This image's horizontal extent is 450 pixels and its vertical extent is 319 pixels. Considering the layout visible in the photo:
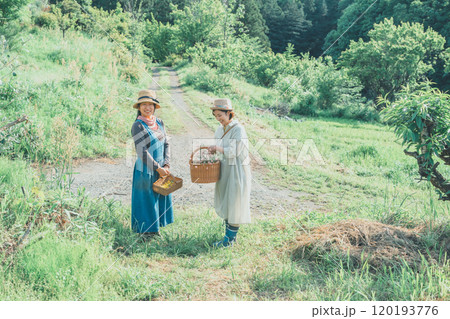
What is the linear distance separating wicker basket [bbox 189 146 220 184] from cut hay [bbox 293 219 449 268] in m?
1.20

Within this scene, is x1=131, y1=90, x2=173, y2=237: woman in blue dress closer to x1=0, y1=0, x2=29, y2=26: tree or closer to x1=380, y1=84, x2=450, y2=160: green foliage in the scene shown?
x1=380, y1=84, x2=450, y2=160: green foliage

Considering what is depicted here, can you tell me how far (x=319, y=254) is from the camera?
3604mm

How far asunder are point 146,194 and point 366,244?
241cm

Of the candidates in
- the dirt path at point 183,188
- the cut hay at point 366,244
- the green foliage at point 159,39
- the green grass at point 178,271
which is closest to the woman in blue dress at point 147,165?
the green grass at point 178,271

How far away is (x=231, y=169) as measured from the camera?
12.6 ft

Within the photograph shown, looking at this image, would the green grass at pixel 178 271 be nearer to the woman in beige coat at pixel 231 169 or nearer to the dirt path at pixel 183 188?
the woman in beige coat at pixel 231 169

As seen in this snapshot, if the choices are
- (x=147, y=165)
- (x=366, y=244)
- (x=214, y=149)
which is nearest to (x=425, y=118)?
(x=366, y=244)

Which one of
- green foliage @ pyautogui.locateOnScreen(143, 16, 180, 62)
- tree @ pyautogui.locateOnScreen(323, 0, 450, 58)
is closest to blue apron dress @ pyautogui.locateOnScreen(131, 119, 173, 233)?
tree @ pyautogui.locateOnScreen(323, 0, 450, 58)

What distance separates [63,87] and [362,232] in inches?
366

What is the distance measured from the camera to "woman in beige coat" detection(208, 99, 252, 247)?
371cm

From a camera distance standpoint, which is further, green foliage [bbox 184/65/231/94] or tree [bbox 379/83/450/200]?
green foliage [bbox 184/65/231/94]

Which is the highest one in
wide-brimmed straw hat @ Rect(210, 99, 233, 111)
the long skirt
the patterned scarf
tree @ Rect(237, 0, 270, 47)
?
tree @ Rect(237, 0, 270, 47)

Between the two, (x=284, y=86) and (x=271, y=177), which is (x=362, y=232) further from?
(x=284, y=86)
